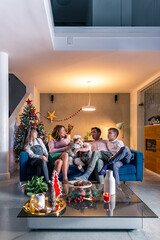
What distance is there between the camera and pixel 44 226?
1.97m

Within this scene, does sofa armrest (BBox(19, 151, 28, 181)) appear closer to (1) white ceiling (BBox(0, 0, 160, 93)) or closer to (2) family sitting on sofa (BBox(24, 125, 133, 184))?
(2) family sitting on sofa (BBox(24, 125, 133, 184))

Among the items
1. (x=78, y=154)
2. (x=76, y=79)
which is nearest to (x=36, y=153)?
(x=78, y=154)

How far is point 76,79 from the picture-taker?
21.8ft

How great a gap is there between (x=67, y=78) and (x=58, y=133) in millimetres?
2865

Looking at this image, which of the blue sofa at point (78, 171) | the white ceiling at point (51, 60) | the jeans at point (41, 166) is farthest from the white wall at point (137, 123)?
the jeans at point (41, 166)

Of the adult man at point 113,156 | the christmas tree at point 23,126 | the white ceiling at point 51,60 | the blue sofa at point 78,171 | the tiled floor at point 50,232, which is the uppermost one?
the white ceiling at point 51,60

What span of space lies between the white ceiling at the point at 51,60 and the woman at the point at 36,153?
1733 millimetres

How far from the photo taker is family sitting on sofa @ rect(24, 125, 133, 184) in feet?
Result: 11.6

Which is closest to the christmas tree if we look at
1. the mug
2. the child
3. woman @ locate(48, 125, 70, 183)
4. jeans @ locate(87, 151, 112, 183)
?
woman @ locate(48, 125, 70, 183)

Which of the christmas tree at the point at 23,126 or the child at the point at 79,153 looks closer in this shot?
the child at the point at 79,153

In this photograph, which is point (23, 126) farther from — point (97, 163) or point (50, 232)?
point (50, 232)

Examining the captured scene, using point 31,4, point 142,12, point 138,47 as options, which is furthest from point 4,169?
point 142,12

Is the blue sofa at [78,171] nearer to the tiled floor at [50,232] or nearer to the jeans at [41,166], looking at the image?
the jeans at [41,166]

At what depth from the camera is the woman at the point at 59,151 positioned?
3.55 meters
